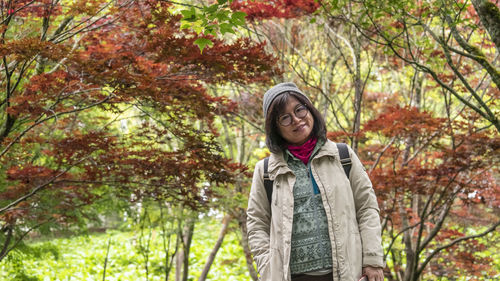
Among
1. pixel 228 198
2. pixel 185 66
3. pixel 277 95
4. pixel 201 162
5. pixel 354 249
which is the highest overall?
pixel 185 66

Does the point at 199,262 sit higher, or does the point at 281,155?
the point at 199,262

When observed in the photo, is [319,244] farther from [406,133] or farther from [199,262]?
[199,262]

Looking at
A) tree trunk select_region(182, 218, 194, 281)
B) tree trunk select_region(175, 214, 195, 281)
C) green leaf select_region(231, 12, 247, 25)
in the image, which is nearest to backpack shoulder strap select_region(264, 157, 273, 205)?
green leaf select_region(231, 12, 247, 25)

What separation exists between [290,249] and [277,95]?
64cm

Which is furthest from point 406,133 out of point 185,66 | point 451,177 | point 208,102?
point 185,66

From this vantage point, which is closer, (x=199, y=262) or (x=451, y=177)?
(x=451, y=177)

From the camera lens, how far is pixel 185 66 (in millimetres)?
3352

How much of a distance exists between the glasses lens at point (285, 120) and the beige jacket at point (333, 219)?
0.14m

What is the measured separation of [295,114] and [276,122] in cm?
9

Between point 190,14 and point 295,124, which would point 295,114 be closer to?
point 295,124

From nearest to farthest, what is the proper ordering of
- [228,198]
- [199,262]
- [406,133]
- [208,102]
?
[208,102] < [406,133] < [228,198] < [199,262]

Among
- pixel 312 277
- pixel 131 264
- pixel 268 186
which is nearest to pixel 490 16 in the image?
pixel 268 186

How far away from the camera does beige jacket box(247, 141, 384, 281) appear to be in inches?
64.9

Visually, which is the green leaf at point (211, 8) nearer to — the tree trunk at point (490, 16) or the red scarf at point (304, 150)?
the red scarf at point (304, 150)
